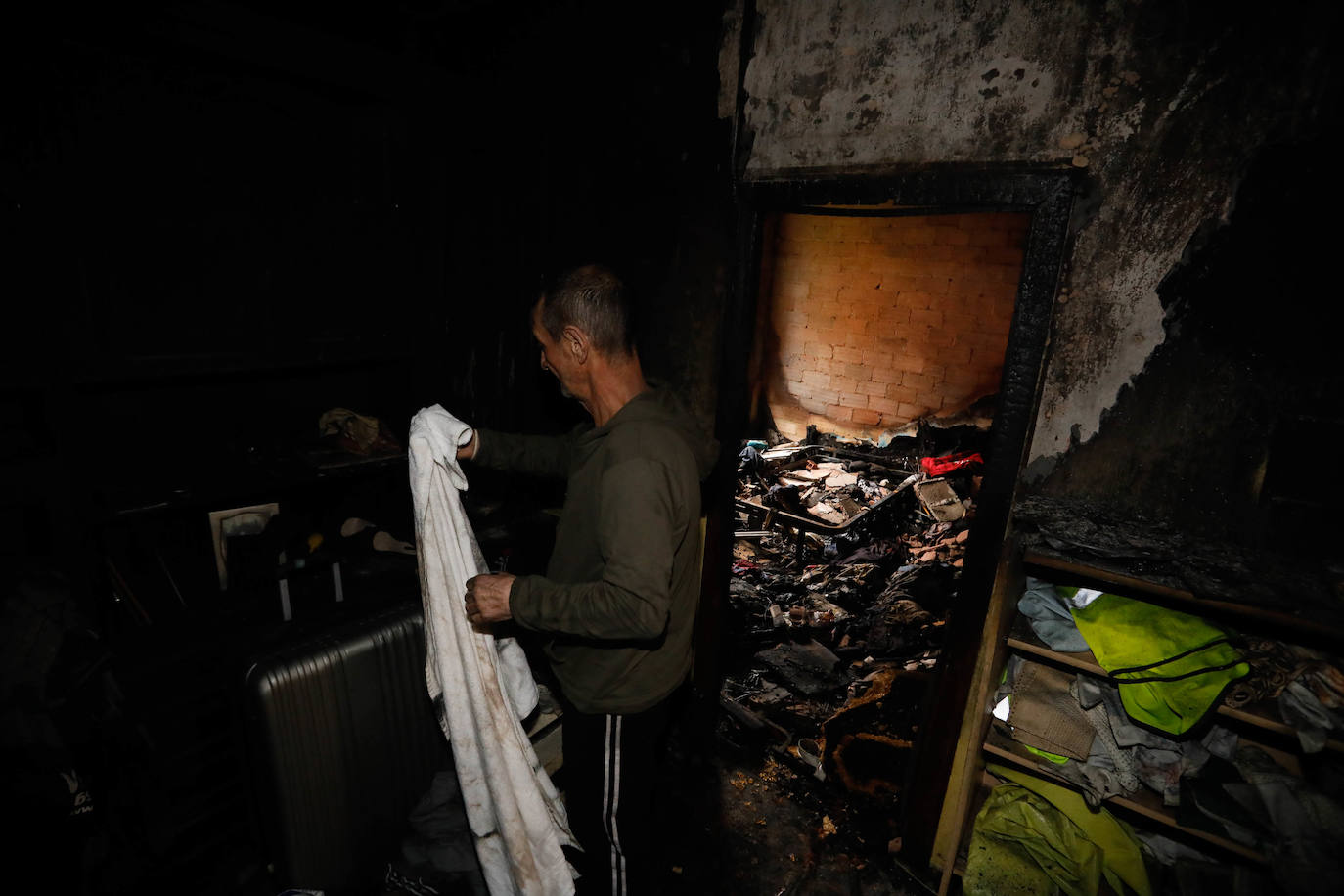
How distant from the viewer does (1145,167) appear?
196 cm

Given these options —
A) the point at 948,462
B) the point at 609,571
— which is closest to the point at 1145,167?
the point at 609,571

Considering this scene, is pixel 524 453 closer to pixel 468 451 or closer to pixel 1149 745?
pixel 468 451

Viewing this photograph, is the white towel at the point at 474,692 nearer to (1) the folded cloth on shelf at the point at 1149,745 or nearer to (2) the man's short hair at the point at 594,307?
(2) the man's short hair at the point at 594,307

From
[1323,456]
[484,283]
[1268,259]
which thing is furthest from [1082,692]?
[484,283]

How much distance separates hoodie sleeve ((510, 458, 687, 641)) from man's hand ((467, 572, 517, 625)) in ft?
0.51

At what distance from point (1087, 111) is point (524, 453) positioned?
2305mm

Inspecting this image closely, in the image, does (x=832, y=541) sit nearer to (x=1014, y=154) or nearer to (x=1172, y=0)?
(x=1014, y=154)

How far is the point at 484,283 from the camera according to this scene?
10.2ft

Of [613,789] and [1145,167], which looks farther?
[613,789]

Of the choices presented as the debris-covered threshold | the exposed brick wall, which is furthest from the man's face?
the exposed brick wall

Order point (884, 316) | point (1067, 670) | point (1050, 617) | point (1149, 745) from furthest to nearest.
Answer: point (884, 316)
point (1067, 670)
point (1050, 617)
point (1149, 745)

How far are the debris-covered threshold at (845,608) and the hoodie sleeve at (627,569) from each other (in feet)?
Result: 4.72

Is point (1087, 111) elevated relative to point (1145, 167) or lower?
elevated

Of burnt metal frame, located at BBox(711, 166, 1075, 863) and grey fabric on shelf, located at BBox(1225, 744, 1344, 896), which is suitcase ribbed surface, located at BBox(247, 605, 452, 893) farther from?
grey fabric on shelf, located at BBox(1225, 744, 1344, 896)
